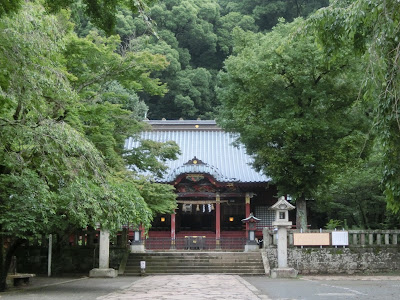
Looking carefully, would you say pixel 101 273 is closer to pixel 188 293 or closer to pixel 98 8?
pixel 188 293

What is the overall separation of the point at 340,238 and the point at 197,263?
6.21 m

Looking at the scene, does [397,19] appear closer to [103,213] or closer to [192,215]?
[103,213]

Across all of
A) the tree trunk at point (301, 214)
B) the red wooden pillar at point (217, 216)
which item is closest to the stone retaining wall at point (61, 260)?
the red wooden pillar at point (217, 216)

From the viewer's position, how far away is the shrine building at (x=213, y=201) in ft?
87.9

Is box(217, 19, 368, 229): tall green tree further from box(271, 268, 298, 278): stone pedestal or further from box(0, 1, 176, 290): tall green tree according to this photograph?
box(0, 1, 176, 290): tall green tree

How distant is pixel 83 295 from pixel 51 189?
279cm

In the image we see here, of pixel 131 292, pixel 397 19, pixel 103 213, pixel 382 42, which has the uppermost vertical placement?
pixel 397 19

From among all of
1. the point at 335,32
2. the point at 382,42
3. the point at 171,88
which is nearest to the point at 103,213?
the point at 335,32

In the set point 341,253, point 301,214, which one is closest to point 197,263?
point 301,214

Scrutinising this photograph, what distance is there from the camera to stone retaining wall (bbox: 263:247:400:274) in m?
19.8

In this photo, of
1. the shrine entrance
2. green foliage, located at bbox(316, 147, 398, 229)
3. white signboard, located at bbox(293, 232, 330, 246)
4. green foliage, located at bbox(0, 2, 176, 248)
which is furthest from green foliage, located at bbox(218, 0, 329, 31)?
green foliage, located at bbox(0, 2, 176, 248)

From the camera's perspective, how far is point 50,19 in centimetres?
1036

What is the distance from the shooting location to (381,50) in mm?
6496

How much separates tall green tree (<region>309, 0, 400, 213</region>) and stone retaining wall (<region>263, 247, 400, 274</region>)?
13.1 meters
